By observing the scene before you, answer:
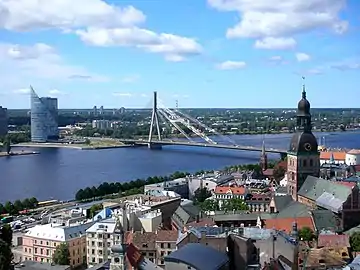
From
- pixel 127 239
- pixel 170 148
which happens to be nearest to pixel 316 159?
pixel 127 239

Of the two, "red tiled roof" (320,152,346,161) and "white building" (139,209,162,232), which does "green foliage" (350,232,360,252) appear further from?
"red tiled roof" (320,152,346,161)

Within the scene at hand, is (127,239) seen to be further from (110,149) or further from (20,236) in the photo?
(110,149)

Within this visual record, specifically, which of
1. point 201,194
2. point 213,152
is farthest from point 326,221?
point 213,152

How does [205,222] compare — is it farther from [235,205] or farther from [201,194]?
[201,194]

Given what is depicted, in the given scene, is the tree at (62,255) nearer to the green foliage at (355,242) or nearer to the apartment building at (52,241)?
the apartment building at (52,241)

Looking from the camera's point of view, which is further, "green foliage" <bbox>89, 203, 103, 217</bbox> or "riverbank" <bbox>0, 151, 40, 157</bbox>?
"riverbank" <bbox>0, 151, 40, 157</bbox>

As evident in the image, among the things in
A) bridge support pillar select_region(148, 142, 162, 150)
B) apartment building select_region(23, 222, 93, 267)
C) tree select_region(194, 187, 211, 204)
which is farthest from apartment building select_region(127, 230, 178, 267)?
bridge support pillar select_region(148, 142, 162, 150)
